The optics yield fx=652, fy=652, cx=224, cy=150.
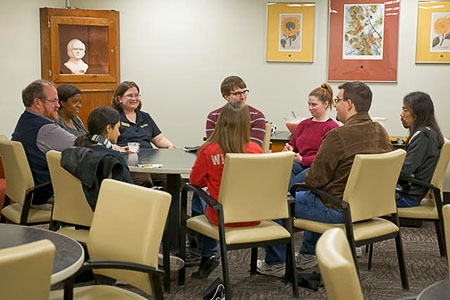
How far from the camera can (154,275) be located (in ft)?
8.51

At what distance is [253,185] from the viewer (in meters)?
3.60

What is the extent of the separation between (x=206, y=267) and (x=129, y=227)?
5.65 feet

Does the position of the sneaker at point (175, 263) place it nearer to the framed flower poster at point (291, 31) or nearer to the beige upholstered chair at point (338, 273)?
the beige upholstered chair at point (338, 273)

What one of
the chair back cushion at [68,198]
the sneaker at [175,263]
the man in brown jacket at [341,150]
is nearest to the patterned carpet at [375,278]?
the sneaker at [175,263]

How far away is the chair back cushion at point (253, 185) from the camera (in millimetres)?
3527

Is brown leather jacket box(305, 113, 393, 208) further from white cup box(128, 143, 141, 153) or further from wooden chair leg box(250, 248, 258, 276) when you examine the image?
white cup box(128, 143, 141, 153)

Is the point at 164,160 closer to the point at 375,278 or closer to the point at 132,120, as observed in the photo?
the point at 132,120

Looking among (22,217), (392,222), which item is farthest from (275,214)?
(22,217)

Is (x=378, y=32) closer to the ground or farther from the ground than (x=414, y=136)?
farther from the ground

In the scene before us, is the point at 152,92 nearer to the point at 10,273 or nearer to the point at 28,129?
the point at 28,129

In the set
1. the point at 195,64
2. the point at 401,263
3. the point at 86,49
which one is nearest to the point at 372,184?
the point at 401,263

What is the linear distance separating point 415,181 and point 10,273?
322 centimetres

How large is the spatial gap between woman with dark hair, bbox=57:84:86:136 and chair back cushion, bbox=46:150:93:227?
1230 millimetres

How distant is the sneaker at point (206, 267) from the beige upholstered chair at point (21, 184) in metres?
1.02
